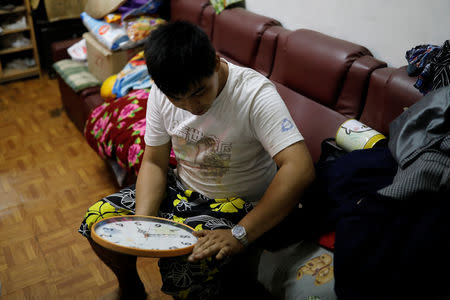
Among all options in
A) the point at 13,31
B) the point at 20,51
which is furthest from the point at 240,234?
the point at 20,51

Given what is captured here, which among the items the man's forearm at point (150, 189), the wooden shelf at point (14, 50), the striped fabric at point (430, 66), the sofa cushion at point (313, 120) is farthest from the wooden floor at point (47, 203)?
the striped fabric at point (430, 66)

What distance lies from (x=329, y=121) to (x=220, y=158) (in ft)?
1.97

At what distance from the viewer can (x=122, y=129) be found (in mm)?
2037

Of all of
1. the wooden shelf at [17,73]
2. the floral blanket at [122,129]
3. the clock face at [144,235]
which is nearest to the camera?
the clock face at [144,235]

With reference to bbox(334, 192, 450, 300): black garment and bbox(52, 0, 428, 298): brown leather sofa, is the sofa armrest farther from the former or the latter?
bbox(334, 192, 450, 300): black garment

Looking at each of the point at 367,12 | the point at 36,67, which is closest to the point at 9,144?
the point at 36,67

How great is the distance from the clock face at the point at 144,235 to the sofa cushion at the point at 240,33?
3.84 ft

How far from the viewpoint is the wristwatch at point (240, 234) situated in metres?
1.18

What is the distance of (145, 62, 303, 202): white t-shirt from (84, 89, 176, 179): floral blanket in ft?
1.72

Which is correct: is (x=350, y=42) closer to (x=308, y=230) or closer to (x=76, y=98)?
(x=308, y=230)

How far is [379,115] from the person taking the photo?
4.97 feet

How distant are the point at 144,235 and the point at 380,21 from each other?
4.05 ft

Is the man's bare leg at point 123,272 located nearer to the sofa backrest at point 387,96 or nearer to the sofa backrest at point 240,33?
the sofa backrest at point 387,96

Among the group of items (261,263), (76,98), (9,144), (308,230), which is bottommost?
(9,144)
